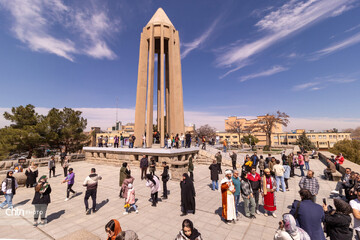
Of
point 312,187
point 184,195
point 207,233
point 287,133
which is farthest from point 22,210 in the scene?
point 287,133

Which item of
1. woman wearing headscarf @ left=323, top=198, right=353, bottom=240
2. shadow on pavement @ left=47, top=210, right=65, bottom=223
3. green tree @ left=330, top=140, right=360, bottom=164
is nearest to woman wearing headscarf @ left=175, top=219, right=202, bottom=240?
woman wearing headscarf @ left=323, top=198, right=353, bottom=240

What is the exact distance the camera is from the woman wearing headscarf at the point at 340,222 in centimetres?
294

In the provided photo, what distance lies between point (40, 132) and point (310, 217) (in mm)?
29407

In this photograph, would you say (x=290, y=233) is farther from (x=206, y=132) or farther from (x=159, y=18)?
(x=206, y=132)

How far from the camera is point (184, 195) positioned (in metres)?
5.52

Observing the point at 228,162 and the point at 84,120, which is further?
the point at 84,120

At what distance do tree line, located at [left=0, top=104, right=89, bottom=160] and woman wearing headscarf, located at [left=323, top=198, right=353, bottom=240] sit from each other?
2844 cm

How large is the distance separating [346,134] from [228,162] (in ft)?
232

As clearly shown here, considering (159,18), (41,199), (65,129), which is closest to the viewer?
(41,199)

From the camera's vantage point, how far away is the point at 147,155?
505 inches

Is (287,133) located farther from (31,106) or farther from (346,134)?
(31,106)

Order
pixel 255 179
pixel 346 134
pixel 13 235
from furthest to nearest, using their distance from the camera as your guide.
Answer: pixel 346 134 → pixel 255 179 → pixel 13 235

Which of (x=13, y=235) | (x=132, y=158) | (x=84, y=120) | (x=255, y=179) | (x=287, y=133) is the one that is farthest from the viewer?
(x=287, y=133)

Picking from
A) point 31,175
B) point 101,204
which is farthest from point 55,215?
point 31,175
